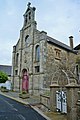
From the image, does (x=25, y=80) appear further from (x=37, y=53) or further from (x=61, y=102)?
(x=61, y=102)

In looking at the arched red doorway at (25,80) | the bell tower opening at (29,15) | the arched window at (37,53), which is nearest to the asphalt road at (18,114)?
the arched window at (37,53)

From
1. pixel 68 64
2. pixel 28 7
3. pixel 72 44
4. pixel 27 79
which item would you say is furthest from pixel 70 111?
pixel 72 44

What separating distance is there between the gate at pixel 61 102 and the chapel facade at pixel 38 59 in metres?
8.56

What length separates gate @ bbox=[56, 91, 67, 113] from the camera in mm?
10180

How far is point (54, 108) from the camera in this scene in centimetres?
1115

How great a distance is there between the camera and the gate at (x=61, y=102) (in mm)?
10180

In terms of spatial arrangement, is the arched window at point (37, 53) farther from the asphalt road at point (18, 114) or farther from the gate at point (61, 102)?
the gate at point (61, 102)

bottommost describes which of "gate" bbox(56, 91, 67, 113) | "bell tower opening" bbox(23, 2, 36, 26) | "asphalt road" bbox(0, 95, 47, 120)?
"asphalt road" bbox(0, 95, 47, 120)

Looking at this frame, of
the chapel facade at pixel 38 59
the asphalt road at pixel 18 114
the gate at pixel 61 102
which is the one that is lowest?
the asphalt road at pixel 18 114

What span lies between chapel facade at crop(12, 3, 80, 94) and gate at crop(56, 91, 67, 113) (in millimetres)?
8557

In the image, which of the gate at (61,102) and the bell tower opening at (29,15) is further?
the bell tower opening at (29,15)

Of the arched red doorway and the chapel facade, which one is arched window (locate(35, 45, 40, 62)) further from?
the arched red doorway

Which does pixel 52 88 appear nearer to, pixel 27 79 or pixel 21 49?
pixel 27 79

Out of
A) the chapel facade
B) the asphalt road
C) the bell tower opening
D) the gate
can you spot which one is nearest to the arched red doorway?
the chapel facade
